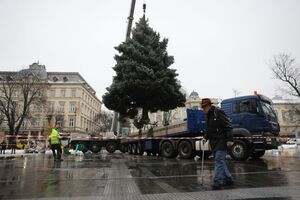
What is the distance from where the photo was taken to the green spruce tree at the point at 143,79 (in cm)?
2062

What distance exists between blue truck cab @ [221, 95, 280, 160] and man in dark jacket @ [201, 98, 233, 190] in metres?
6.69

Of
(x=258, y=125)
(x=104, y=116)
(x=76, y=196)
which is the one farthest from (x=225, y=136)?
(x=104, y=116)

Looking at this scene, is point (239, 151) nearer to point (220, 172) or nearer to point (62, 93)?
point (220, 172)

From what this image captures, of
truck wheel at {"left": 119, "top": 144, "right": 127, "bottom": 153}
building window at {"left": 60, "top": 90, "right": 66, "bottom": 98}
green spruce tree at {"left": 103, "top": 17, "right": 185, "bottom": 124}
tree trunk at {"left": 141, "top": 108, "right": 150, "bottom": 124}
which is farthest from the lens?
building window at {"left": 60, "top": 90, "right": 66, "bottom": 98}

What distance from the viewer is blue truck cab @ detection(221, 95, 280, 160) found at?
1151 cm

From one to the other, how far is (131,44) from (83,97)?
2234 inches

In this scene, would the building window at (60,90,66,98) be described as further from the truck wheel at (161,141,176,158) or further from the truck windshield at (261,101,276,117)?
the truck windshield at (261,101,276,117)

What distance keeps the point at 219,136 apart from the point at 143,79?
610 inches

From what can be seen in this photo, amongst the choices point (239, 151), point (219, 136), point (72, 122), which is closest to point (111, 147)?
point (239, 151)

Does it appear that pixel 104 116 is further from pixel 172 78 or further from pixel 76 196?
pixel 76 196

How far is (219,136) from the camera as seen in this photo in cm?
550

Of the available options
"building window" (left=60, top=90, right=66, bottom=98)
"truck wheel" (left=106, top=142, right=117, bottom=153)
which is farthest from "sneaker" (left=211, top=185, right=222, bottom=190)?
"building window" (left=60, top=90, right=66, bottom=98)

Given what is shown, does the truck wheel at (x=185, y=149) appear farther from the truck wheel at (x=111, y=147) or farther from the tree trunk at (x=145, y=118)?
the truck wheel at (x=111, y=147)

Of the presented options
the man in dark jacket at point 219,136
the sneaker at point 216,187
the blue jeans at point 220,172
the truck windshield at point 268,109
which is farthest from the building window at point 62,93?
the sneaker at point 216,187
